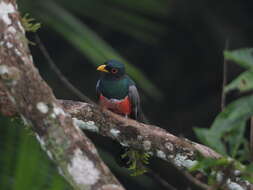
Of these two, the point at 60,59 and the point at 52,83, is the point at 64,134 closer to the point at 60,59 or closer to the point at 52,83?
the point at 52,83

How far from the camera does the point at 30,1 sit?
862 centimetres

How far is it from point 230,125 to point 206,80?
358 inches

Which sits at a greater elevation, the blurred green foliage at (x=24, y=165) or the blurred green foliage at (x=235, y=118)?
the blurred green foliage at (x=235, y=118)

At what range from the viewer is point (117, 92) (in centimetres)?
663

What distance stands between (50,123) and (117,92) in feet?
10.4

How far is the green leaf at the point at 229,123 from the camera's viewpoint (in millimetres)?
2832

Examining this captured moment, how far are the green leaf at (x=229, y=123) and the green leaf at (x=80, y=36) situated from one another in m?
4.97

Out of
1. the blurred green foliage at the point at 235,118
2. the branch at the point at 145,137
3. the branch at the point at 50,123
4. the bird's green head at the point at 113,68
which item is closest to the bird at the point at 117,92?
the bird's green head at the point at 113,68

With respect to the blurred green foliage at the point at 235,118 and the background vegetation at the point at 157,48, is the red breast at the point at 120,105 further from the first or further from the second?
the blurred green foliage at the point at 235,118

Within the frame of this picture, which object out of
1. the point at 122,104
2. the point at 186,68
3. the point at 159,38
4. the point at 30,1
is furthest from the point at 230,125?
the point at 186,68

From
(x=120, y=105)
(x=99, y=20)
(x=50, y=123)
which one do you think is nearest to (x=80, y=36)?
(x=99, y=20)

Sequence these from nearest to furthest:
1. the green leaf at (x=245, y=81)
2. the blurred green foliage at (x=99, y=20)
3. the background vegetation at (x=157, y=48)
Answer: the green leaf at (x=245, y=81), the blurred green foliage at (x=99, y=20), the background vegetation at (x=157, y=48)

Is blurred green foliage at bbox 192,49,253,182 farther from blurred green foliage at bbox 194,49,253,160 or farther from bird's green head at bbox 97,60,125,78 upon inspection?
bird's green head at bbox 97,60,125,78

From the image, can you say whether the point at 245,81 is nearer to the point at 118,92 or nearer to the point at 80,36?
the point at 118,92
